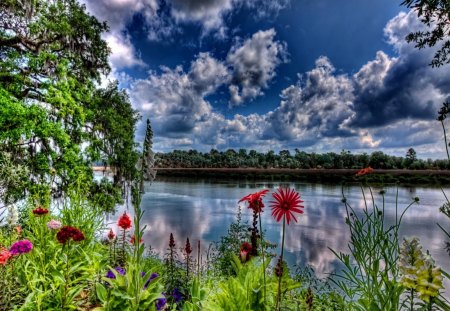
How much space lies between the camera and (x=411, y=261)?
1.19 metres

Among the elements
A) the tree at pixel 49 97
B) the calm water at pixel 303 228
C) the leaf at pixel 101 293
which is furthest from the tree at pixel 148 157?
the calm water at pixel 303 228

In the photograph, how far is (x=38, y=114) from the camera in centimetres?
852

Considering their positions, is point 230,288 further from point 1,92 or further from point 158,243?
point 158,243

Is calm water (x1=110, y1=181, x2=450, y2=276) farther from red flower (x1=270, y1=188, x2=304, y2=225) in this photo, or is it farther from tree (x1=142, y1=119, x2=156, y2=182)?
tree (x1=142, y1=119, x2=156, y2=182)

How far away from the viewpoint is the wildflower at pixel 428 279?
106 centimetres

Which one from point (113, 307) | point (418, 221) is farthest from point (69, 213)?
point (418, 221)

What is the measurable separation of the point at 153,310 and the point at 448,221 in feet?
72.6

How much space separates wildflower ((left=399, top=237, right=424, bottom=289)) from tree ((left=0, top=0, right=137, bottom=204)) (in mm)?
8101

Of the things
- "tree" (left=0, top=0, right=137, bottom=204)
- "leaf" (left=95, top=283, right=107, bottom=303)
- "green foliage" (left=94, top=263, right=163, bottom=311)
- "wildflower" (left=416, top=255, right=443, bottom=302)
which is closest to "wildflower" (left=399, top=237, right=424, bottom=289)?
"wildflower" (left=416, top=255, right=443, bottom=302)

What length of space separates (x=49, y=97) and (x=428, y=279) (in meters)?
10.8

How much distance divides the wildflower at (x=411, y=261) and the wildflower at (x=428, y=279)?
2 centimetres

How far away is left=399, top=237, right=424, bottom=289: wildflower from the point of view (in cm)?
114

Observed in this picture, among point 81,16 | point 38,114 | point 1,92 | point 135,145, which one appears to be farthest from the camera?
point 135,145

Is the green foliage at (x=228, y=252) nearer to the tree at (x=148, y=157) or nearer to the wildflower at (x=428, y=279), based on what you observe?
the tree at (x=148, y=157)
